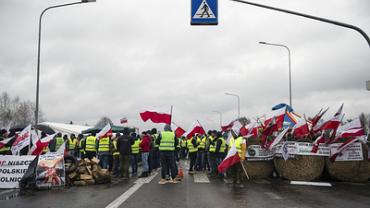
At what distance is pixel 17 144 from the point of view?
12914 mm

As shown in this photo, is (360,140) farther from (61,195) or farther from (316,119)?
(61,195)

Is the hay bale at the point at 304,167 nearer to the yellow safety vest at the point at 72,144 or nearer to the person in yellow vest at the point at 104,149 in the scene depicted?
the person in yellow vest at the point at 104,149

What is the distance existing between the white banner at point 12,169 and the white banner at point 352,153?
1003 centimetres

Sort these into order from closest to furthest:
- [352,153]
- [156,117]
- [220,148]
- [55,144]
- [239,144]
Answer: [239,144] → [352,153] → [156,117] → [220,148] → [55,144]

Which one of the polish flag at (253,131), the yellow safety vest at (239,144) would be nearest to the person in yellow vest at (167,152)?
the yellow safety vest at (239,144)

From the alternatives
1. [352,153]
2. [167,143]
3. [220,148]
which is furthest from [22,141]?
[352,153]

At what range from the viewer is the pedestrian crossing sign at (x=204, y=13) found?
1130cm

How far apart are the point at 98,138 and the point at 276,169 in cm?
743

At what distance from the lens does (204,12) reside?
11312 mm

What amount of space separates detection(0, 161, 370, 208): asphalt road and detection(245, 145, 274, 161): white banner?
4.59 feet

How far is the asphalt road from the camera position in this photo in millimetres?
8680

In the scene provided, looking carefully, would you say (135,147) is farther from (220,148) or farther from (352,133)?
(352,133)

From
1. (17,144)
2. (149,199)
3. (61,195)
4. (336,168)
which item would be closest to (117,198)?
(149,199)

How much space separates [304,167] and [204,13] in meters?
6.14
